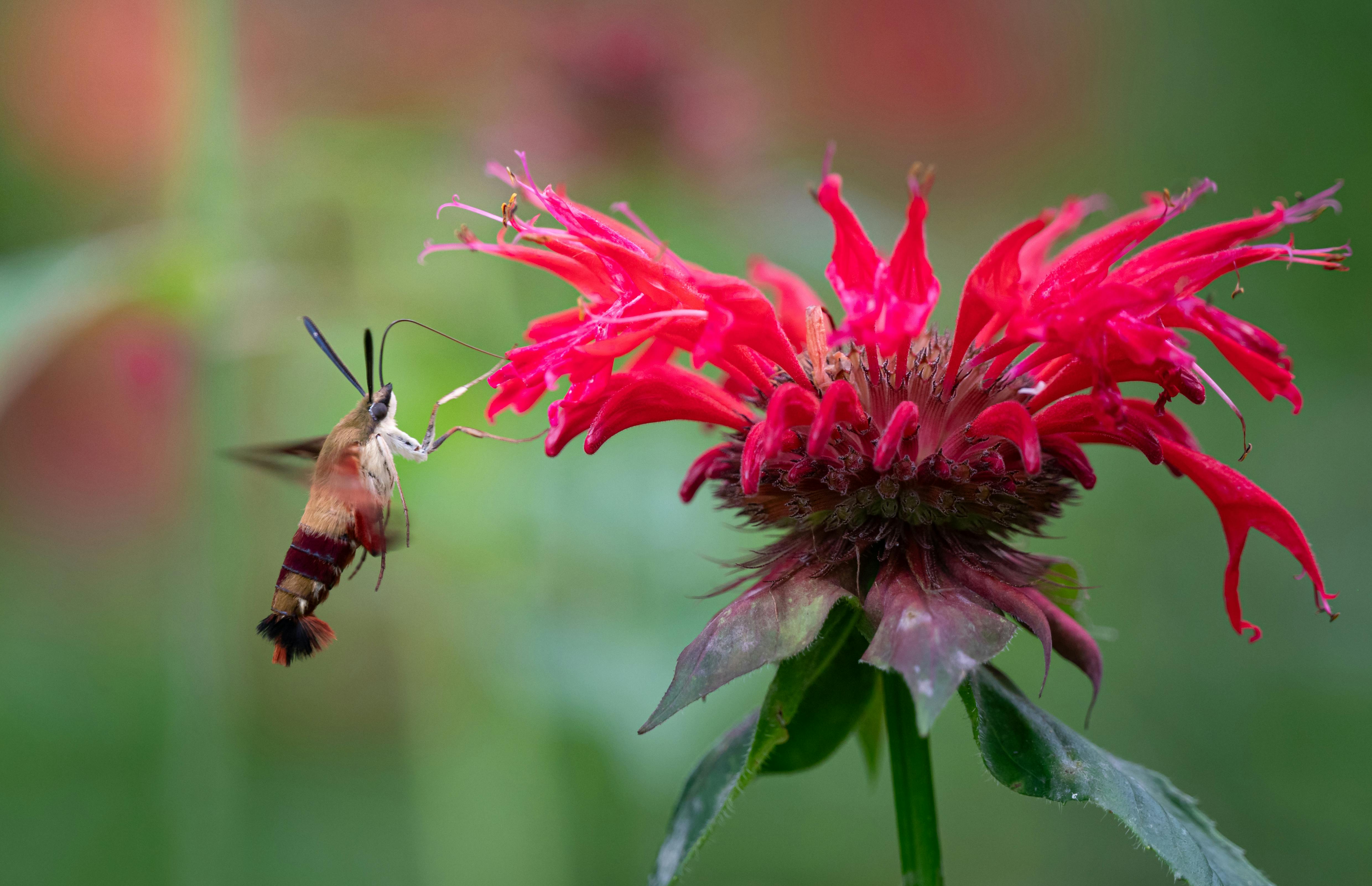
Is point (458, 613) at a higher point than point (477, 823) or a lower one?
higher

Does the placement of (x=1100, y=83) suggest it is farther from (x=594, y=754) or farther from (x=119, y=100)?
(x=119, y=100)

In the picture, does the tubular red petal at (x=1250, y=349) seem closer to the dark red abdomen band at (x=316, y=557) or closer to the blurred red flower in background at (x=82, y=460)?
the dark red abdomen band at (x=316, y=557)

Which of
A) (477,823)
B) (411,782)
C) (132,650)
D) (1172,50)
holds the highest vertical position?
(1172,50)

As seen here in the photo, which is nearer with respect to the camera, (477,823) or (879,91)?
(477,823)

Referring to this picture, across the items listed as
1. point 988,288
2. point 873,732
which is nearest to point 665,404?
point 988,288

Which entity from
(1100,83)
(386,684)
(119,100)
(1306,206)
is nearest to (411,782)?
(386,684)

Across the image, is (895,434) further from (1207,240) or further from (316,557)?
(316,557)

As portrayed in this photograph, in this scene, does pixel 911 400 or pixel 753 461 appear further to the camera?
pixel 911 400
